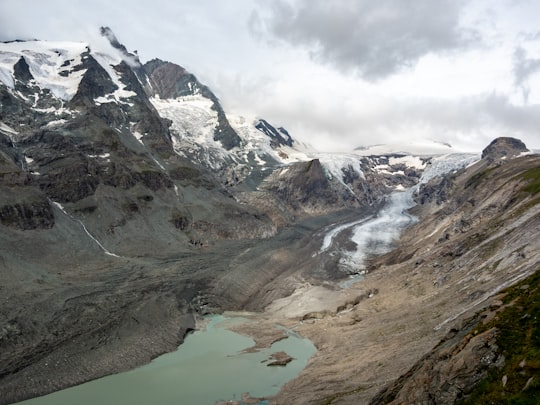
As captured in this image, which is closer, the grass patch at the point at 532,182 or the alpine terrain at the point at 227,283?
the alpine terrain at the point at 227,283

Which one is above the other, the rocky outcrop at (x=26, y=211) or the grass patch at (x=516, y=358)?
the rocky outcrop at (x=26, y=211)

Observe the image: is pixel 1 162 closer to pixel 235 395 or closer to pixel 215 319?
pixel 215 319

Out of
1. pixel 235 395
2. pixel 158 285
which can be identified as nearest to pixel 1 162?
pixel 158 285

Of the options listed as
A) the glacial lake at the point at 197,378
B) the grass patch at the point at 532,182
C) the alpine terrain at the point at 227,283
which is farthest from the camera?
the grass patch at the point at 532,182

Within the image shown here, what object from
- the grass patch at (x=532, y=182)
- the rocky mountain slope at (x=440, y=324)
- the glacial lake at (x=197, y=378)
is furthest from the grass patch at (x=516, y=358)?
the grass patch at (x=532, y=182)

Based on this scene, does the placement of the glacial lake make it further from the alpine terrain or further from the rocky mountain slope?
the rocky mountain slope

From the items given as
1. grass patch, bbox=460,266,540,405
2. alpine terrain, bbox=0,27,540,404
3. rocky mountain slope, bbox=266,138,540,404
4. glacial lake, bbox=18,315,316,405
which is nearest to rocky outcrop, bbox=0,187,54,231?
alpine terrain, bbox=0,27,540,404

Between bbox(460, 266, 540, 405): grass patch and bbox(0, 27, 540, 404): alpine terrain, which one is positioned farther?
bbox(0, 27, 540, 404): alpine terrain

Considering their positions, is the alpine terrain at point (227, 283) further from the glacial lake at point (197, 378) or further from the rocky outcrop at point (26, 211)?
the glacial lake at point (197, 378)

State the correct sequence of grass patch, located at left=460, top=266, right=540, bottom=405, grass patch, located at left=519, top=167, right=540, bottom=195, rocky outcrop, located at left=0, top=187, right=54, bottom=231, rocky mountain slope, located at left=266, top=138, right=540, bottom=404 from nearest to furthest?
grass patch, located at left=460, top=266, right=540, bottom=405, rocky mountain slope, located at left=266, top=138, right=540, bottom=404, grass patch, located at left=519, top=167, right=540, bottom=195, rocky outcrop, located at left=0, top=187, right=54, bottom=231
